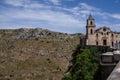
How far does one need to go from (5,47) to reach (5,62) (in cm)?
2797

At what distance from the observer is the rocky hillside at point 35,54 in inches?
4980

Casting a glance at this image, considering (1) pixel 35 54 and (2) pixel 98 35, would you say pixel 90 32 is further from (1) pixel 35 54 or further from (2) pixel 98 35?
(1) pixel 35 54

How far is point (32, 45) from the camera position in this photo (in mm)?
166375

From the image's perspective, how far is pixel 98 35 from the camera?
70500 millimetres

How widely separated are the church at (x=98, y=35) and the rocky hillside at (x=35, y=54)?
Answer: 4979cm

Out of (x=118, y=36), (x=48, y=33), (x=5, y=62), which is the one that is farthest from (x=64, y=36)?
(x=118, y=36)

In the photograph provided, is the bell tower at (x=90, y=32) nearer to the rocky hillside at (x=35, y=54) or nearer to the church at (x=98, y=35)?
the church at (x=98, y=35)

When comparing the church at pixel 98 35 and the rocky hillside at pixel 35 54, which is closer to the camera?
the church at pixel 98 35

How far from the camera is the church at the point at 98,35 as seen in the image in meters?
70.4

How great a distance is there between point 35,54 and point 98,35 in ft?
287

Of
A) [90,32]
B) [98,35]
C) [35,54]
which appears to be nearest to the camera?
[98,35]

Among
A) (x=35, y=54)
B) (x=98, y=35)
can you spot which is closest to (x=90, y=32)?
(x=98, y=35)

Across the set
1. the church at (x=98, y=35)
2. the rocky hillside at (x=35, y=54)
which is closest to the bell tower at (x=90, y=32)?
the church at (x=98, y=35)

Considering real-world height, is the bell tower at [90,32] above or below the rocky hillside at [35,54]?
above
